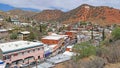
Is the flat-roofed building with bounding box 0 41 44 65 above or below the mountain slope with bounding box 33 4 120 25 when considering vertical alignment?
below

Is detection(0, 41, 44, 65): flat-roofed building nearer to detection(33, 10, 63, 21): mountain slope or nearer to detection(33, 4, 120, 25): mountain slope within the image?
detection(33, 4, 120, 25): mountain slope

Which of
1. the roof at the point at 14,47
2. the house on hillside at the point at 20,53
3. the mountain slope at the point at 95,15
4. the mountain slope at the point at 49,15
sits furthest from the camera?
the mountain slope at the point at 49,15

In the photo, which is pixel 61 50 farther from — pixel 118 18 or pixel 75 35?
pixel 118 18

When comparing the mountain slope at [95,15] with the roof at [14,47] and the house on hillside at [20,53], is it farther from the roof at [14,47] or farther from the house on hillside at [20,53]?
the roof at [14,47]

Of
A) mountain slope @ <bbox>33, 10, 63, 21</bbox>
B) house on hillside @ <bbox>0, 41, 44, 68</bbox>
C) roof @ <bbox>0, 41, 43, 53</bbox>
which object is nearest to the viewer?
house on hillside @ <bbox>0, 41, 44, 68</bbox>

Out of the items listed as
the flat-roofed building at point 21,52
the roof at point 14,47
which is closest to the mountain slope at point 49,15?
the flat-roofed building at point 21,52

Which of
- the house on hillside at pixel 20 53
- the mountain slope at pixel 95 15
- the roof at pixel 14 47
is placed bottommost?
the house on hillside at pixel 20 53

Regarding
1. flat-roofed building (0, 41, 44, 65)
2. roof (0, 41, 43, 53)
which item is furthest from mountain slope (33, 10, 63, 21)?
roof (0, 41, 43, 53)

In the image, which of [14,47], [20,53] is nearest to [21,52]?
[20,53]
